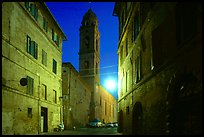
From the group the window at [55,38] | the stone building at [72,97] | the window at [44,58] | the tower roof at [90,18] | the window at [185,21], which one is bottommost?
the stone building at [72,97]

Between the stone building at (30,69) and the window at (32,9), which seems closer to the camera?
the stone building at (30,69)

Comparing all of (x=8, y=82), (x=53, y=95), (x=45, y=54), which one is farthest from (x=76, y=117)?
(x=8, y=82)

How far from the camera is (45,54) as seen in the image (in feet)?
86.4

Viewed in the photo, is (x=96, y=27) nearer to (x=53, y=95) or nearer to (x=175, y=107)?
(x=53, y=95)

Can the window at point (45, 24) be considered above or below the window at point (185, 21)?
above

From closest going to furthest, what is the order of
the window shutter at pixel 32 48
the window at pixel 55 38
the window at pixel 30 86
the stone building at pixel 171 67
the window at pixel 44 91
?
the stone building at pixel 171 67 < the window at pixel 30 86 < the window shutter at pixel 32 48 < the window at pixel 44 91 < the window at pixel 55 38

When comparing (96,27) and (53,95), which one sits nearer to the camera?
(53,95)

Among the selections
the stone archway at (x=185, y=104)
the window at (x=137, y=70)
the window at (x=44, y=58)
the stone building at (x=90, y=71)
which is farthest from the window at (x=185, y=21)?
the stone building at (x=90, y=71)

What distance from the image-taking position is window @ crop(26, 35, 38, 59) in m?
22.0

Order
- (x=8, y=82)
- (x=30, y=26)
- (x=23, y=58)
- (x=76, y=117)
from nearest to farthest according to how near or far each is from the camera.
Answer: (x=8, y=82), (x=23, y=58), (x=30, y=26), (x=76, y=117)

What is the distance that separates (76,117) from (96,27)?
23971mm

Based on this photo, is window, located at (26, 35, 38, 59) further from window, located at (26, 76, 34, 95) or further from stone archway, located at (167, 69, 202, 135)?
stone archway, located at (167, 69, 202, 135)

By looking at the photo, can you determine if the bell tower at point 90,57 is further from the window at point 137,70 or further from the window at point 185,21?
the window at point 185,21

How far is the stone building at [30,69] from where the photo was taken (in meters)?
17.8
